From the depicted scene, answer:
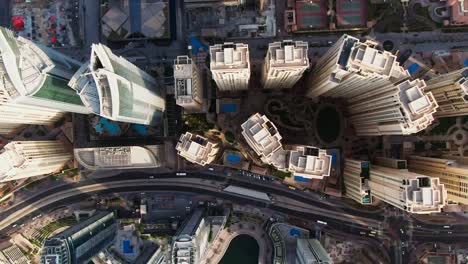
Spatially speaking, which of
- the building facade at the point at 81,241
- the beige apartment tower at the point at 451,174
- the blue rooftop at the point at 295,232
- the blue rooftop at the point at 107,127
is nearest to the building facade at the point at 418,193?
the beige apartment tower at the point at 451,174

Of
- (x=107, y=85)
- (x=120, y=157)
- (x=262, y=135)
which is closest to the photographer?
(x=107, y=85)

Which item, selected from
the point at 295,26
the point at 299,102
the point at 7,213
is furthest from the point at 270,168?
the point at 7,213

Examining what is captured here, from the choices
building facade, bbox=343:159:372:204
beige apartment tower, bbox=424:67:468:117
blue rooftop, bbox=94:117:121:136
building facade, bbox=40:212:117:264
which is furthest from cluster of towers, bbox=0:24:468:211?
building facade, bbox=40:212:117:264

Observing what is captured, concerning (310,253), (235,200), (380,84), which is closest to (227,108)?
(235,200)

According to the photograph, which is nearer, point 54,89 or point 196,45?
point 54,89

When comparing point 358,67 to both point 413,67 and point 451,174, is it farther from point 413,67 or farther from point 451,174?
point 413,67

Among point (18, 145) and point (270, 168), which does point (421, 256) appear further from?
point (18, 145)
